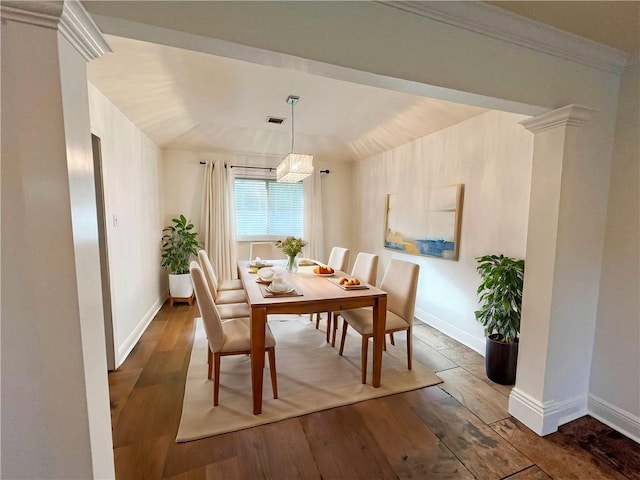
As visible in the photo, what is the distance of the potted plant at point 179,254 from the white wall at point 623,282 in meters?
4.28

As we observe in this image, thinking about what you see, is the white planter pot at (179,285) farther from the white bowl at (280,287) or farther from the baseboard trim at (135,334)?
the white bowl at (280,287)

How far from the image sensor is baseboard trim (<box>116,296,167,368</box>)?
2476 mm

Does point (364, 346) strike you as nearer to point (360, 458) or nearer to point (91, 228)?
point (360, 458)

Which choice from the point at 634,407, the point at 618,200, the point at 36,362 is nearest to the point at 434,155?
the point at 618,200

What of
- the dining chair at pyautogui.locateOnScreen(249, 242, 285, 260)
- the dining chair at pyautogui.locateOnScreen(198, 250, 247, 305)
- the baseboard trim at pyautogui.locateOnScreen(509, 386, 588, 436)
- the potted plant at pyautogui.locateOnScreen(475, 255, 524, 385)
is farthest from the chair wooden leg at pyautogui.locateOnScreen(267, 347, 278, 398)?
the dining chair at pyautogui.locateOnScreen(249, 242, 285, 260)

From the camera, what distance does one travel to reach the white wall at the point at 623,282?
5.48 feet

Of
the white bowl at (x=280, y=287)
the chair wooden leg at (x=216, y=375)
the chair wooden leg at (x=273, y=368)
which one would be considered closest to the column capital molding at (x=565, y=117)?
the white bowl at (x=280, y=287)

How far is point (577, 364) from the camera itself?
72.7 inches

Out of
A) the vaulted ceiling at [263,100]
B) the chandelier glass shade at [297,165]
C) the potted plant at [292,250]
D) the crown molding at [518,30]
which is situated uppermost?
the vaulted ceiling at [263,100]

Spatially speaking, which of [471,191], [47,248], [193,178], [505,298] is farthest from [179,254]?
[505,298]

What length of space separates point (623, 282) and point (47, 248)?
2.90 metres

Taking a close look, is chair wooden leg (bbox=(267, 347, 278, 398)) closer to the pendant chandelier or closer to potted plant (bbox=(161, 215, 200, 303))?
the pendant chandelier

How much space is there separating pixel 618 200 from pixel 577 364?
1.09 metres

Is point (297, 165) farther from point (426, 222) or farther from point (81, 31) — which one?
point (81, 31)
